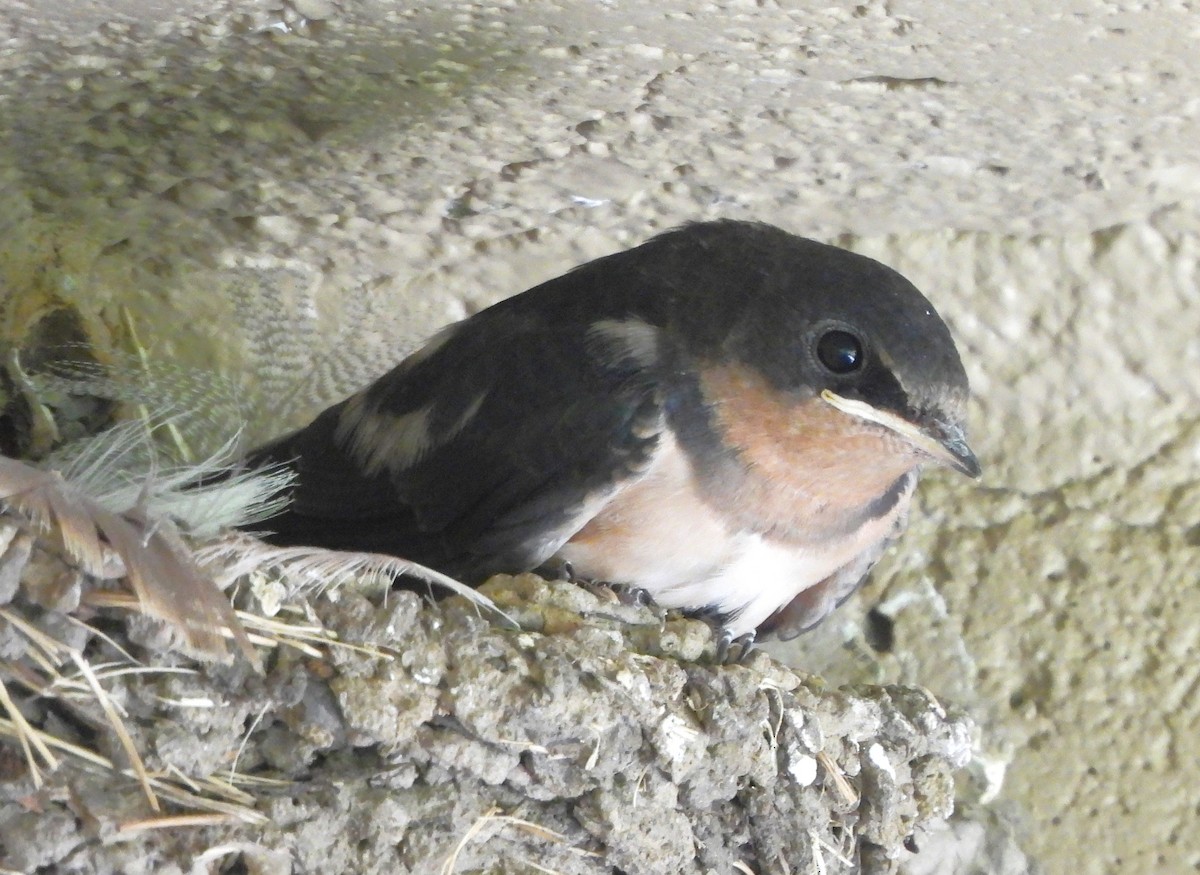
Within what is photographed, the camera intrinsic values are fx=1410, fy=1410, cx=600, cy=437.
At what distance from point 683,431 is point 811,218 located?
2.60ft

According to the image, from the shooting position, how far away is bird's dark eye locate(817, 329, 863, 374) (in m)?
1.69

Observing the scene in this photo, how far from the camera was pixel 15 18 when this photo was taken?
5.53ft

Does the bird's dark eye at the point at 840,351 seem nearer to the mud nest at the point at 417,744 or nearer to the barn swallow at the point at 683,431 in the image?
the barn swallow at the point at 683,431

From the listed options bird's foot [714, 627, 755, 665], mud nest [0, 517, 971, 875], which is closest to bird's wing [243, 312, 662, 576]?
mud nest [0, 517, 971, 875]

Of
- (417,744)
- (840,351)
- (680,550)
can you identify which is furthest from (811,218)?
(417,744)

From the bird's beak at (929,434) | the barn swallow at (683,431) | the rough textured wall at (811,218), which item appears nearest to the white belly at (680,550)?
the barn swallow at (683,431)

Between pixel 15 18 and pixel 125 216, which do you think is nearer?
pixel 15 18

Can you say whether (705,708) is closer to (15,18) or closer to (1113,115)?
(1113,115)

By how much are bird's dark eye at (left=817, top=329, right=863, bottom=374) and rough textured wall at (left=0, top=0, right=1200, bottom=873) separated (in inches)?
14.9

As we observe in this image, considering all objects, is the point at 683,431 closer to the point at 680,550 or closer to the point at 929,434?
the point at 680,550

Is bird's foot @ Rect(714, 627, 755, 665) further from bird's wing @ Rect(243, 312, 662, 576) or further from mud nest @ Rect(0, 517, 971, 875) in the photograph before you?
bird's wing @ Rect(243, 312, 662, 576)

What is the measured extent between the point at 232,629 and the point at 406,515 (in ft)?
1.85

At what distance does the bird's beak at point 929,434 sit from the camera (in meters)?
1.64

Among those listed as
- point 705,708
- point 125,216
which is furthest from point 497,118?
point 705,708
